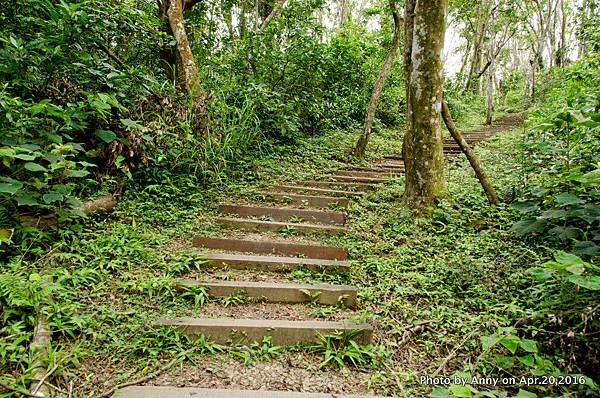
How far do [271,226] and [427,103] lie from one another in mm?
2617

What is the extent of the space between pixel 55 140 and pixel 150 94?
6.31ft

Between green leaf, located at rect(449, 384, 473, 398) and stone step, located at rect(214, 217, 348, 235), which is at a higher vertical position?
stone step, located at rect(214, 217, 348, 235)

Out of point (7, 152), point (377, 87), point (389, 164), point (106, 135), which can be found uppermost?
point (377, 87)

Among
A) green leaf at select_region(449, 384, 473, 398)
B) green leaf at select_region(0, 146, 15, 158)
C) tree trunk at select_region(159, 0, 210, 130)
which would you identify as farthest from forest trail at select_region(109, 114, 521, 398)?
tree trunk at select_region(159, 0, 210, 130)

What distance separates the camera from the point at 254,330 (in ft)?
8.68

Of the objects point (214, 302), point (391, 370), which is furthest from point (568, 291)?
point (214, 302)

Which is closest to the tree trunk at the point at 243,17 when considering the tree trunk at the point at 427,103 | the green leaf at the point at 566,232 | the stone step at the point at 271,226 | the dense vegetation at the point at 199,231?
the dense vegetation at the point at 199,231

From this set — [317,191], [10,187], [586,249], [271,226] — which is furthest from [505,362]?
[10,187]

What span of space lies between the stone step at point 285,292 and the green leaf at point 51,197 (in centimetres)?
127

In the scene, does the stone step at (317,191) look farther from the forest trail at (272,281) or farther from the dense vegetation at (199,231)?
the dense vegetation at (199,231)

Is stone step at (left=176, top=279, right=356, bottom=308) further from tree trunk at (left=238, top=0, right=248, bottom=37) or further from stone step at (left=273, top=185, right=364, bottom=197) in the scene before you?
tree trunk at (left=238, top=0, right=248, bottom=37)

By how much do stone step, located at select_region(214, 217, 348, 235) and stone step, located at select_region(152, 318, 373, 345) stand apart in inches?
65.0

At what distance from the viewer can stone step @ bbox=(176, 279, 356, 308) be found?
121 inches

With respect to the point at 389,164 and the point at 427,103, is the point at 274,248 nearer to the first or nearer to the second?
the point at 427,103
